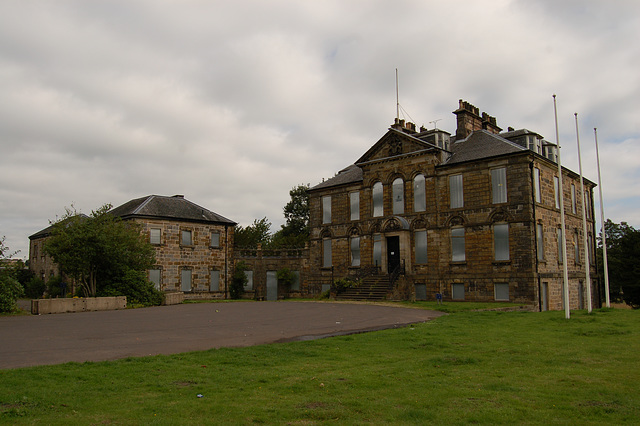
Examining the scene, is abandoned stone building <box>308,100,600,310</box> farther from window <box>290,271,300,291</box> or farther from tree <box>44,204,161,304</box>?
tree <box>44,204,161,304</box>

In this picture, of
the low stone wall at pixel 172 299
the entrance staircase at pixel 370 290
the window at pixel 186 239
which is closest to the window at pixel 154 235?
the window at pixel 186 239

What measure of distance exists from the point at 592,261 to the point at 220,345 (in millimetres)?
34380

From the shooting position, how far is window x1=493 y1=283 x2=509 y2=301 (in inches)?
1208

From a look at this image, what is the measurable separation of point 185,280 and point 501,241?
23.7 m

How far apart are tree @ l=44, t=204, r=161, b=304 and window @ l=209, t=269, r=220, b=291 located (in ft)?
36.9

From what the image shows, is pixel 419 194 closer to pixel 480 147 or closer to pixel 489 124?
pixel 480 147

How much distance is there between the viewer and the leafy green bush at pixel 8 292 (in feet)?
77.3

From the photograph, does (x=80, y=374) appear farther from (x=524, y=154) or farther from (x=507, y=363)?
(x=524, y=154)

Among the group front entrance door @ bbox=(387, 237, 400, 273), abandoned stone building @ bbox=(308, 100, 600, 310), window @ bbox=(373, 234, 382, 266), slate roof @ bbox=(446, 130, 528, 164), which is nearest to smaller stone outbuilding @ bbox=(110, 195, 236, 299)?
abandoned stone building @ bbox=(308, 100, 600, 310)

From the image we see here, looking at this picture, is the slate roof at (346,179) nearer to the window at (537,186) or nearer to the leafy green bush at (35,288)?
the window at (537,186)

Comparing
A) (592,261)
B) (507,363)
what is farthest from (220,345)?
(592,261)

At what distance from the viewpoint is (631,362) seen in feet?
33.0

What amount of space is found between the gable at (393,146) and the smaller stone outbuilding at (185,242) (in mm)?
14099

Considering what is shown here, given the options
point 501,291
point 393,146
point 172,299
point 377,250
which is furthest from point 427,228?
point 172,299
